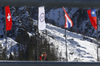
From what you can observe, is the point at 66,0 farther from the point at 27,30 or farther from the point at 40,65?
the point at 27,30

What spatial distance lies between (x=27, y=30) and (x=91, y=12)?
237 feet

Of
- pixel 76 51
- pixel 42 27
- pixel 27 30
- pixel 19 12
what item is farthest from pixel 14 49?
pixel 42 27

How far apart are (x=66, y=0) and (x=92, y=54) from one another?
4413 inches

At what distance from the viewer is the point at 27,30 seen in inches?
3255

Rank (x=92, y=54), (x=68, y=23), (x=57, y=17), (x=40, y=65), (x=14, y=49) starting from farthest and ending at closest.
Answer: (x=57, y=17), (x=92, y=54), (x=14, y=49), (x=68, y=23), (x=40, y=65)

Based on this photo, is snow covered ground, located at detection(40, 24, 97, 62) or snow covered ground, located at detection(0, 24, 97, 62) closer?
snow covered ground, located at detection(0, 24, 97, 62)

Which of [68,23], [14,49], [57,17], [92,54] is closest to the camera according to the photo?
[68,23]

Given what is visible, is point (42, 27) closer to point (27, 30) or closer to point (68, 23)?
point (68, 23)

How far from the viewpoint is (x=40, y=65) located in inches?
387

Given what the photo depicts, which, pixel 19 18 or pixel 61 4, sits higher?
pixel 19 18

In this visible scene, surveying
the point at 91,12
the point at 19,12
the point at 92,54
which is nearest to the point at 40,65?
the point at 91,12

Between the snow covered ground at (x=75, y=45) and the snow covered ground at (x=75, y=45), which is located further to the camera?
the snow covered ground at (x=75, y=45)

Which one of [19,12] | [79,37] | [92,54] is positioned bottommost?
[92,54]

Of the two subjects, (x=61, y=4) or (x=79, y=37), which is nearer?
(x=61, y=4)
